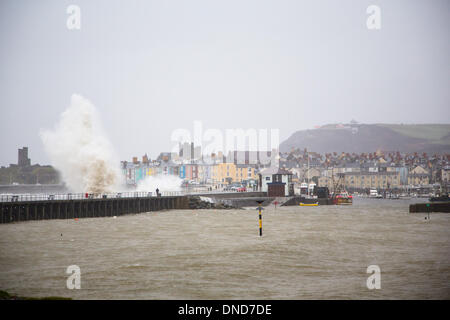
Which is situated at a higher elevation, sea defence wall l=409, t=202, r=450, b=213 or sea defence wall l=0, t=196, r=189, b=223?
sea defence wall l=0, t=196, r=189, b=223

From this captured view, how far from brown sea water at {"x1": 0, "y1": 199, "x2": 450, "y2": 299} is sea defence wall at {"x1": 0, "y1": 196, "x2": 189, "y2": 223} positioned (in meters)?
9.32

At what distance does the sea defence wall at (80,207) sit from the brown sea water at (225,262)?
9.32 m

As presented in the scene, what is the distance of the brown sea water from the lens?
20.2 meters

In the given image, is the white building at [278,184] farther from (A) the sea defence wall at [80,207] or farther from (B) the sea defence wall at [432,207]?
(B) the sea defence wall at [432,207]

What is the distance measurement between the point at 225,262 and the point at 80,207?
38.4 metres

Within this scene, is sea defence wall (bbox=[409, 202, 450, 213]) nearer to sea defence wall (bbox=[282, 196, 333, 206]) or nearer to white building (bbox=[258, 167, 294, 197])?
sea defence wall (bbox=[282, 196, 333, 206])

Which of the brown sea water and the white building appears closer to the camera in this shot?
the brown sea water

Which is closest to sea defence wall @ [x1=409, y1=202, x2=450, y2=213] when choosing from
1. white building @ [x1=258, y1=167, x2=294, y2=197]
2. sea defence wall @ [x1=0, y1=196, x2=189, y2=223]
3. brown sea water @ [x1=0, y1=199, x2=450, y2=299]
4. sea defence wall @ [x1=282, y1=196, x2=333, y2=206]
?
sea defence wall @ [x1=282, y1=196, x2=333, y2=206]

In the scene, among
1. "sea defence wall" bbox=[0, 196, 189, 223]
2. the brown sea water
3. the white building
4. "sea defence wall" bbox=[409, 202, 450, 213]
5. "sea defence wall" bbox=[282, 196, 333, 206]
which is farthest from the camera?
the white building

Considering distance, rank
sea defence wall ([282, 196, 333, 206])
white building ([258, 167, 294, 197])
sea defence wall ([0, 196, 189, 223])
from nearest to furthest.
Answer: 1. sea defence wall ([0, 196, 189, 223])
2. sea defence wall ([282, 196, 333, 206])
3. white building ([258, 167, 294, 197])
